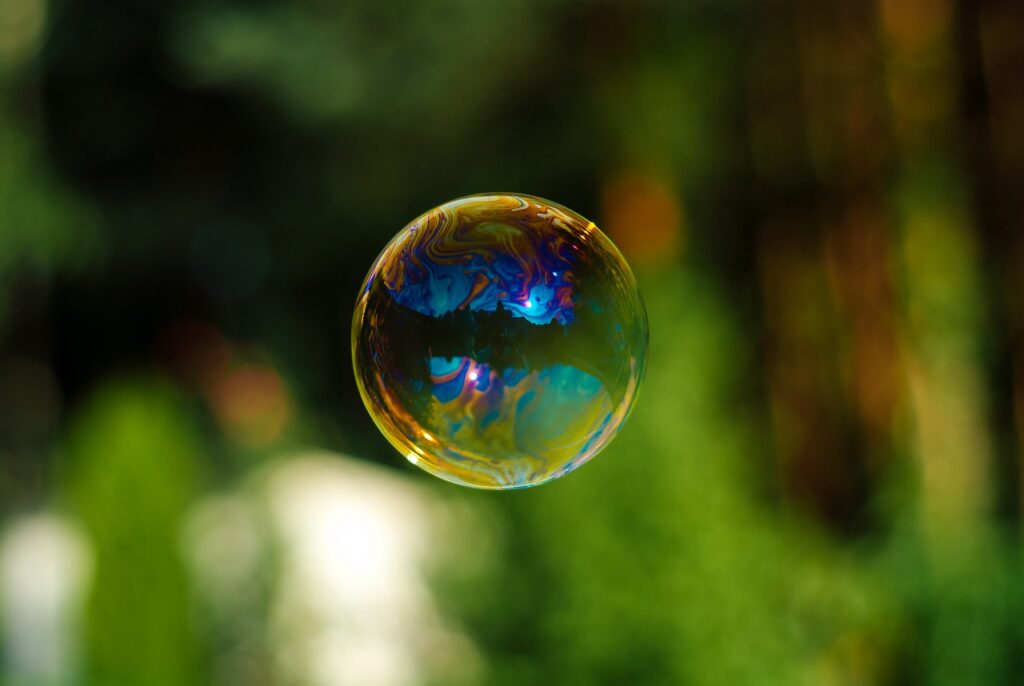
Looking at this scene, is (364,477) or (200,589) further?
(364,477)

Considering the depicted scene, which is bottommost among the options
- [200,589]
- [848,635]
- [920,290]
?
[200,589]

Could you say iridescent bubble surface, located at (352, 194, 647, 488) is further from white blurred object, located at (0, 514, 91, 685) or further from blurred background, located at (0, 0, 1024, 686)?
white blurred object, located at (0, 514, 91, 685)

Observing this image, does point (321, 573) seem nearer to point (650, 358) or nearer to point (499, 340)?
point (650, 358)

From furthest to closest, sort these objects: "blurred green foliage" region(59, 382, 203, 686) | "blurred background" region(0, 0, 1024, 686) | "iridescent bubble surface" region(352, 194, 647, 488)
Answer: "blurred green foliage" region(59, 382, 203, 686) < "blurred background" region(0, 0, 1024, 686) < "iridescent bubble surface" region(352, 194, 647, 488)

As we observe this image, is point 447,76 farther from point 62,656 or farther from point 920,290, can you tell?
point 62,656

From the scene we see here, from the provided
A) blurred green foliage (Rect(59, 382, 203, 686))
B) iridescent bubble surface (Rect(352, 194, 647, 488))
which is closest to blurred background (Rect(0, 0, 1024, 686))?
blurred green foliage (Rect(59, 382, 203, 686))

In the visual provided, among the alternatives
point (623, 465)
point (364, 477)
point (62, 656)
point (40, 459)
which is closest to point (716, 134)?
point (364, 477)

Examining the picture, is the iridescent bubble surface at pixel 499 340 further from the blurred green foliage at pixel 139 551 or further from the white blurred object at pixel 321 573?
the blurred green foliage at pixel 139 551
